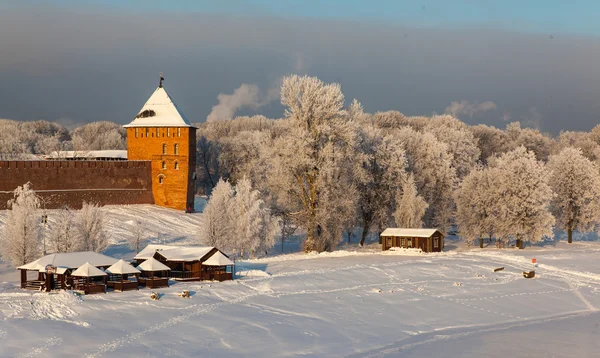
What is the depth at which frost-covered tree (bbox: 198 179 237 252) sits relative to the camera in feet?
162

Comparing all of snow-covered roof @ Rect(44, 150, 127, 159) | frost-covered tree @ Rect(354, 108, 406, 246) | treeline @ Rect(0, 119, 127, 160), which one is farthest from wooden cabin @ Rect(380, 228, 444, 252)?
treeline @ Rect(0, 119, 127, 160)

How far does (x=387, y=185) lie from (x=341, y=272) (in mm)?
17840

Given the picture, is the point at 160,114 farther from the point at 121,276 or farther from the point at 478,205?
the point at 121,276

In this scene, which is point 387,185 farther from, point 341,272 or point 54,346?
point 54,346

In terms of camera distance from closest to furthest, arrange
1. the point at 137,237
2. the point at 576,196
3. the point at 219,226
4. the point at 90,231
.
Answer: the point at 90,231, the point at 219,226, the point at 137,237, the point at 576,196

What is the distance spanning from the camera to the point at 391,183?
58.1 metres

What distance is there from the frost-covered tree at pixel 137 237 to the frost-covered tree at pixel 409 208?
62.1ft

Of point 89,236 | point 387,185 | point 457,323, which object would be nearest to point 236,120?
point 387,185

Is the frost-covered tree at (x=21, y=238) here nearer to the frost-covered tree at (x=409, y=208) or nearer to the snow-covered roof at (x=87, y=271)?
the snow-covered roof at (x=87, y=271)

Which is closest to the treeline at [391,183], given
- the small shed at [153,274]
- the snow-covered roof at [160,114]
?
the snow-covered roof at [160,114]

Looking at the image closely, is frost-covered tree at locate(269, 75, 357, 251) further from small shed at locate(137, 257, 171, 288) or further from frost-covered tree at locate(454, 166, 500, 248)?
small shed at locate(137, 257, 171, 288)

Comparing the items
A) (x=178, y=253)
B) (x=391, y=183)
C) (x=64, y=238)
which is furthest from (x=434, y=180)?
(x=64, y=238)

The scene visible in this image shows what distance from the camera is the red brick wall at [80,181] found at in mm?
61500

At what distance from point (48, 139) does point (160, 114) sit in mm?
36764
